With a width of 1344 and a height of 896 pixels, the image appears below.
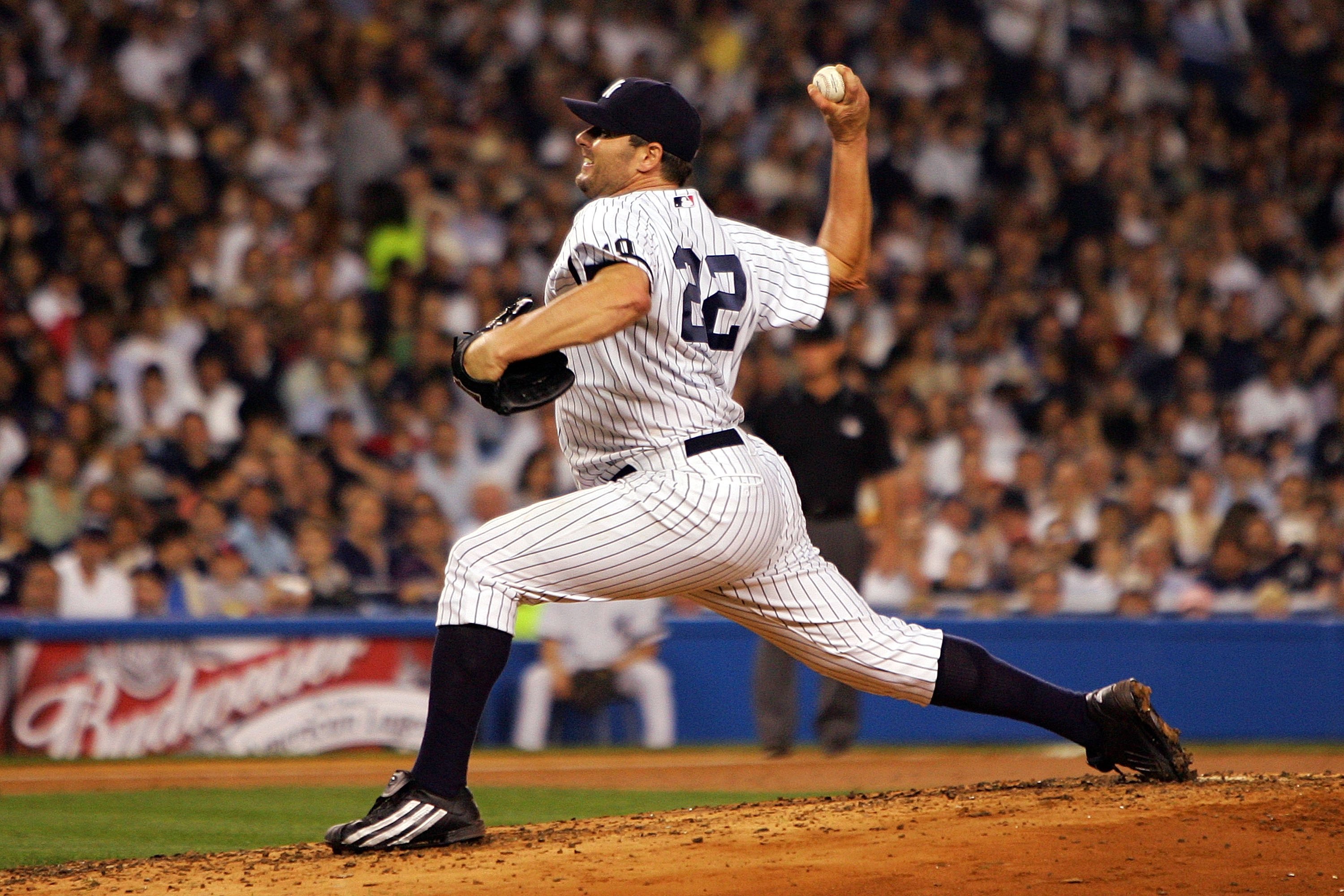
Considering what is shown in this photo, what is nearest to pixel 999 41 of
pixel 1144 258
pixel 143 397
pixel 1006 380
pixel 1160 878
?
pixel 1144 258

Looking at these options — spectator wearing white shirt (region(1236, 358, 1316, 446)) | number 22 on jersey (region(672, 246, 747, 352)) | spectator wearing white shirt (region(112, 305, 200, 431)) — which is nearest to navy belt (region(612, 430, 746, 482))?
number 22 on jersey (region(672, 246, 747, 352))

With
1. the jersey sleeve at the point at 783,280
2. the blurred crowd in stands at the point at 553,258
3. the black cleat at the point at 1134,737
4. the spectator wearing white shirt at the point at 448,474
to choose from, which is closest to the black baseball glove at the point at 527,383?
the jersey sleeve at the point at 783,280

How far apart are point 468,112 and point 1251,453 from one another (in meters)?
5.94

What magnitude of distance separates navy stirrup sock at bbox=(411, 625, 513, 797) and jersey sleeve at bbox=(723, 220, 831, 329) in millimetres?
1048

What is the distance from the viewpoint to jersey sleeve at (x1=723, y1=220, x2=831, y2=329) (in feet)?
14.0

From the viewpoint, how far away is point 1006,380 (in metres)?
11.4

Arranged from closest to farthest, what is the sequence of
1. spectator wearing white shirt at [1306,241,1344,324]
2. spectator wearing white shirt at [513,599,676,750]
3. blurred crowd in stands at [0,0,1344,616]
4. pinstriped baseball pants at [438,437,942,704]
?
1. pinstriped baseball pants at [438,437,942,704]
2. spectator wearing white shirt at [513,599,676,750]
3. blurred crowd in stands at [0,0,1344,616]
4. spectator wearing white shirt at [1306,241,1344,324]

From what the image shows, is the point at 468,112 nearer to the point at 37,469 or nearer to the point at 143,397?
the point at 143,397

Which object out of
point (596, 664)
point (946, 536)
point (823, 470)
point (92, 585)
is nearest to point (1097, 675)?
point (946, 536)

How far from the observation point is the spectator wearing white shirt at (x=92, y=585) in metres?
8.40

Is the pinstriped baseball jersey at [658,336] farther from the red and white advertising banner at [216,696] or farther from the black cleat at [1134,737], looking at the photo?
the red and white advertising banner at [216,696]

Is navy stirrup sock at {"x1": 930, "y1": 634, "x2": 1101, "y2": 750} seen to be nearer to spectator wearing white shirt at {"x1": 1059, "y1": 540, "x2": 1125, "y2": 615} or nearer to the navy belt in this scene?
the navy belt

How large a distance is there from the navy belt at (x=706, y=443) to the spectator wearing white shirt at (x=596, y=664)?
4.32m

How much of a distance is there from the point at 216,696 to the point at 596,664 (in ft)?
5.89
